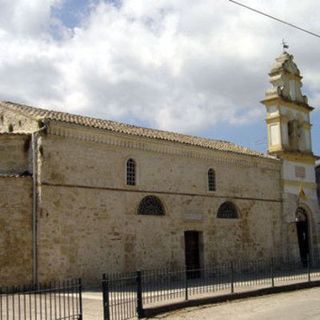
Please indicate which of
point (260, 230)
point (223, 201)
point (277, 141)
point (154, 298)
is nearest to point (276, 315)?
point (154, 298)

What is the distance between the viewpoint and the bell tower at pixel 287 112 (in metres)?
28.2

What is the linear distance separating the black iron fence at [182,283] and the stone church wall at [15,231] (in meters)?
2.95

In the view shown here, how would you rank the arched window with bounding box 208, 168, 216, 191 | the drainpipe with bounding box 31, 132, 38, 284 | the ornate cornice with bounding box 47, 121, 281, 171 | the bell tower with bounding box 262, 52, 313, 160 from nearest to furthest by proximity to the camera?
the drainpipe with bounding box 31, 132, 38, 284
the ornate cornice with bounding box 47, 121, 281, 171
the arched window with bounding box 208, 168, 216, 191
the bell tower with bounding box 262, 52, 313, 160

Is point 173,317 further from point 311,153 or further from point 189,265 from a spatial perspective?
point 311,153

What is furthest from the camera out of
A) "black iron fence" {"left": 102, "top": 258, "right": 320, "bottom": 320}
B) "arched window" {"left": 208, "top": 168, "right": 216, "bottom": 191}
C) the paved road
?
"arched window" {"left": 208, "top": 168, "right": 216, "bottom": 191}

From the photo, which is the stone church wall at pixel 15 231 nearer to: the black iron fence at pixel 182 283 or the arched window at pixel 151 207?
the black iron fence at pixel 182 283

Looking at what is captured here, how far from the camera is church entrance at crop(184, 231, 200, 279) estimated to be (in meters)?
23.0

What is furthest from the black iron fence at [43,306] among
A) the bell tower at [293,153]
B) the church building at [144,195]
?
the bell tower at [293,153]

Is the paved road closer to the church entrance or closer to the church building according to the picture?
the church building

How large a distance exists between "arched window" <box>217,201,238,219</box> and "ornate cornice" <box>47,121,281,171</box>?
2125 millimetres

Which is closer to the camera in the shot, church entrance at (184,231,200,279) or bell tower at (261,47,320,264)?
church entrance at (184,231,200,279)

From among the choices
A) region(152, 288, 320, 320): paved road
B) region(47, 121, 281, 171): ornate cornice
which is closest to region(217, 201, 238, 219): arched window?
region(47, 121, 281, 171): ornate cornice

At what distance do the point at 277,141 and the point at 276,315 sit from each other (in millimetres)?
16995

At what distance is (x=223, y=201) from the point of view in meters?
24.7
